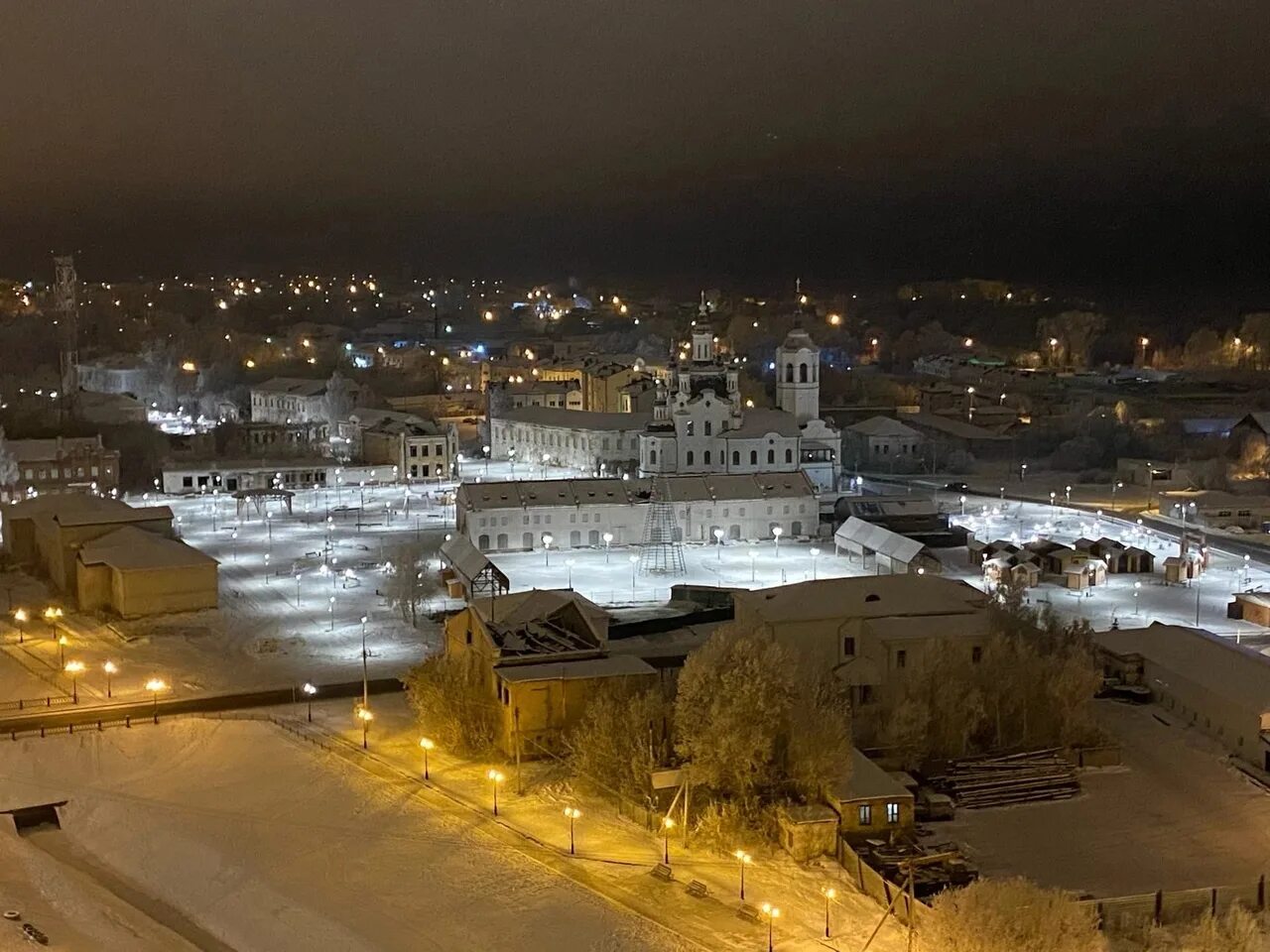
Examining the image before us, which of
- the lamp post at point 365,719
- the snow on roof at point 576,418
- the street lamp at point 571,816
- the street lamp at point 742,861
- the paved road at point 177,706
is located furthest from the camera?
the snow on roof at point 576,418

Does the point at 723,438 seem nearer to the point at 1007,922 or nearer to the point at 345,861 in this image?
the point at 345,861

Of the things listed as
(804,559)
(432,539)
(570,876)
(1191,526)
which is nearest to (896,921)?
(570,876)

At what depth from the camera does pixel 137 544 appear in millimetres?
22469

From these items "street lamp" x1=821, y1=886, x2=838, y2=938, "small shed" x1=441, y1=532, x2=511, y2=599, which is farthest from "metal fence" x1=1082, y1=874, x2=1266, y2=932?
"small shed" x1=441, y1=532, x2=511, y2=599

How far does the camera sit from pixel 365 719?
625 inches

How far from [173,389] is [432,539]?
30.1m

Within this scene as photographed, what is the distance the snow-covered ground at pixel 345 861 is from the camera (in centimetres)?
1162

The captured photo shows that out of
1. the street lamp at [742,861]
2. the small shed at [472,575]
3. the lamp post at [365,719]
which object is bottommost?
the street lamp at [742,861]

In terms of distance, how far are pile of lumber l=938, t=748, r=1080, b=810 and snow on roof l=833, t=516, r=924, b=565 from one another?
9263 millimetres

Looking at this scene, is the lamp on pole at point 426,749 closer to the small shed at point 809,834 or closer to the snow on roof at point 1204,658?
the small shed at point 809,834

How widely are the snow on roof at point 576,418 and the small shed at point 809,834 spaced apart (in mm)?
24145

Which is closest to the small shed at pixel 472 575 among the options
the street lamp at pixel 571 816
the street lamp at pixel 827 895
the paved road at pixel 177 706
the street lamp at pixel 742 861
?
the paved road at pixel 177 706

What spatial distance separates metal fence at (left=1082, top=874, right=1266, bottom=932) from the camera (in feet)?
38.5

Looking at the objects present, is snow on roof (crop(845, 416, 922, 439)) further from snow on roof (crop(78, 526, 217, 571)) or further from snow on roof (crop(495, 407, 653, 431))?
snow on roof (crop(78, 526, 217, 571))
